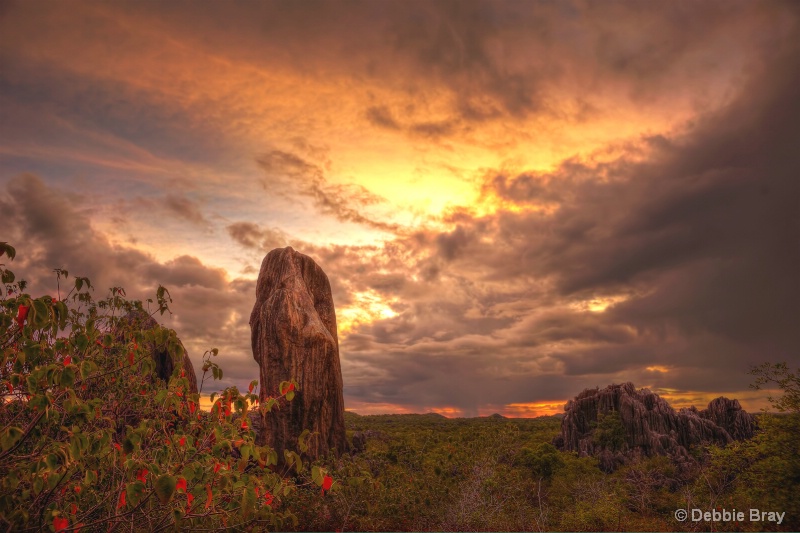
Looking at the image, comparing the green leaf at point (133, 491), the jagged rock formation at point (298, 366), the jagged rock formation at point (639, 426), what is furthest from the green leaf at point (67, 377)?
the jagged rock formation at point (639, 426)

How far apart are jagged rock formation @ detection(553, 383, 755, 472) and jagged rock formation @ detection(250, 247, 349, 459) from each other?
26.5 m

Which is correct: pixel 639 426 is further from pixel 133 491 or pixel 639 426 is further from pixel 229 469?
pixel 133 491

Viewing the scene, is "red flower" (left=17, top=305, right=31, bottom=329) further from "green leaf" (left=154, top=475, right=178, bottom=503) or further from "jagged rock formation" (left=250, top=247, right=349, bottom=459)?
"jagged rock formation" (left=250, top=247, right=349, bottom=459)

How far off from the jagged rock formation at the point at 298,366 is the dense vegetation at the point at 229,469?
1.91 meters

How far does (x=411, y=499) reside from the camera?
2259cm

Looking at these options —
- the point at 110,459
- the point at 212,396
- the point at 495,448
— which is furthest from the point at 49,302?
the point at 495,448

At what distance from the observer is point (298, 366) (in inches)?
1086

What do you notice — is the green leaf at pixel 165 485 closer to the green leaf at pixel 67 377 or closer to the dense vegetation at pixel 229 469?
the dense vegetation at pixel 229 469

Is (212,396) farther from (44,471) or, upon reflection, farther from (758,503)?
(758,503)

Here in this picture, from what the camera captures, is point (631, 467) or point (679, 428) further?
point (679, 428)

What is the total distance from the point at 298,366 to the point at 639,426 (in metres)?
33.4

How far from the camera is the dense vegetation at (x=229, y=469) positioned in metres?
5.52

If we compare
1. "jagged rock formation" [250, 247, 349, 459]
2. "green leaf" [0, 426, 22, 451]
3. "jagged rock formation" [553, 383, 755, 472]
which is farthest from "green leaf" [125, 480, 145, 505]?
"jagged rock formation" [553, 383, 755, 472]

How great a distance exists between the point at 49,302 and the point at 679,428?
166 ft
